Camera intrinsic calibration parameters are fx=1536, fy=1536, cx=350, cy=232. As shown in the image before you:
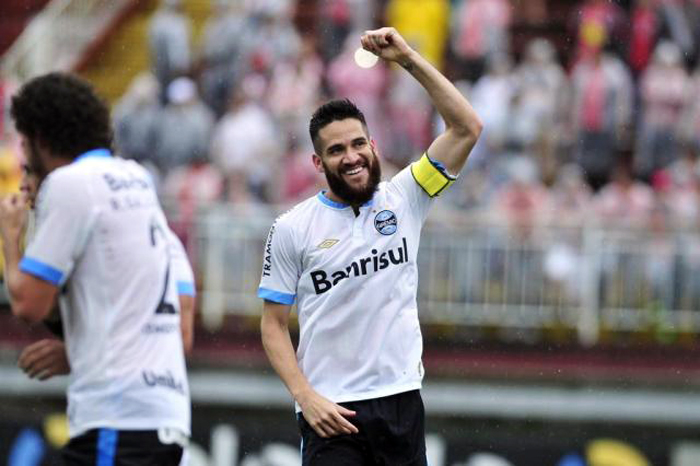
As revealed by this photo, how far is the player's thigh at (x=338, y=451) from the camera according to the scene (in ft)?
21.4

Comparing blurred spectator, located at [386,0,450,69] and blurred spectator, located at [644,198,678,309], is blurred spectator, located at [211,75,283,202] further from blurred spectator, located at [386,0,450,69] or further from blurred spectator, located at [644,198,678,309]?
blurred spectator, located at [644,198,678,309]

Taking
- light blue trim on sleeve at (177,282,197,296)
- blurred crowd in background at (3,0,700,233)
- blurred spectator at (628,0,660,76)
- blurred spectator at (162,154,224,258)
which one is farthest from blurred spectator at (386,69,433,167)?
light blue trim on sleeve at (177,282,197,296)

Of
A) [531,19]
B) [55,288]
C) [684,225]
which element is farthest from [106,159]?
[531,19]

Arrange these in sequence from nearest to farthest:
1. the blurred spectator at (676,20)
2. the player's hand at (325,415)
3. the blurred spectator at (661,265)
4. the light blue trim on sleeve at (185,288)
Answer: the light blue trim on sleeve at (185,288) < the player's hand at (325,415) < the blurred spectator at (661,265) < the blurred spectator at (676,20)

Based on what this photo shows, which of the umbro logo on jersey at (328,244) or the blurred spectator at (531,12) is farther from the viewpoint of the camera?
the blurred spectator at (531,12)

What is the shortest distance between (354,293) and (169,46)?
11.6 m

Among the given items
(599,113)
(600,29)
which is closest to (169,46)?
(600,29)

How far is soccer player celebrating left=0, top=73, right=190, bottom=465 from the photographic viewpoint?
17.4 ft

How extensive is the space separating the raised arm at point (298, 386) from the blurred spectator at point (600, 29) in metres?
10.1

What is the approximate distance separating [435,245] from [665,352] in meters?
2.26

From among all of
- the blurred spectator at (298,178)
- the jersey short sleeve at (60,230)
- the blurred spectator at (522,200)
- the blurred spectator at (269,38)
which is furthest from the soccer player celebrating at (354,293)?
the blurred spectator at (269,38)

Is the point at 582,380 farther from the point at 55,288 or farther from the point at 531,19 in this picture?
the point at 55,288

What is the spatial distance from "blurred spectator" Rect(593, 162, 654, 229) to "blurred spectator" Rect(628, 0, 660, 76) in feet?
4.44

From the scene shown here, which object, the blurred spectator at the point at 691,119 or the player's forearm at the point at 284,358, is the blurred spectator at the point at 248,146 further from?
the player's forearm at the point at 284,358
